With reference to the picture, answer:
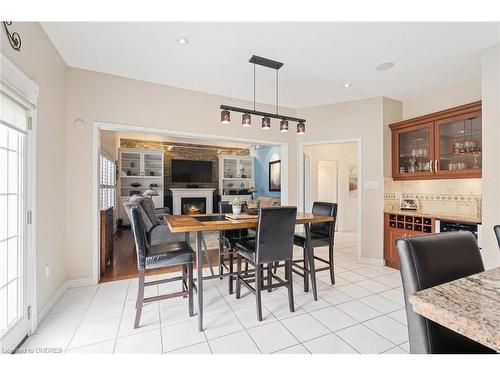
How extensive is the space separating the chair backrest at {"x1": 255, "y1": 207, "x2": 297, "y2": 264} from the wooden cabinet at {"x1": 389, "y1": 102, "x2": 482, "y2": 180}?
2.47 meters

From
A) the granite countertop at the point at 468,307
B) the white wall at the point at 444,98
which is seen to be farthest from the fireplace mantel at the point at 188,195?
the granite countertop at the point at 468,307

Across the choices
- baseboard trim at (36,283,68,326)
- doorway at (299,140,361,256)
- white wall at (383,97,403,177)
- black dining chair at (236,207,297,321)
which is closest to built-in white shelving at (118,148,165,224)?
baseboard trim at (36,283,68,326)

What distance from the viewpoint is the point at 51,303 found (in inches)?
93.0

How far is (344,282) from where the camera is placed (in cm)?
305

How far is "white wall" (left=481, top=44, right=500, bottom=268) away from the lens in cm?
231

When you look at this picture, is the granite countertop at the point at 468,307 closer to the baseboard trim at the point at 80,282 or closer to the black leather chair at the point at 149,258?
the black leather chair at the point at 149,258

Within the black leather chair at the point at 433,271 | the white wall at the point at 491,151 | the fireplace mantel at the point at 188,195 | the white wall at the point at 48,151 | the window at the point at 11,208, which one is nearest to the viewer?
the black leather chair at the point at 433,271

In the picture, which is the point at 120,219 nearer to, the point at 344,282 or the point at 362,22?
the point at 344,282

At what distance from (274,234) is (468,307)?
1602 mm

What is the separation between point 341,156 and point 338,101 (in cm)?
277

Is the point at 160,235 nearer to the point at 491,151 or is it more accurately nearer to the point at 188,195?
the point at 188,195

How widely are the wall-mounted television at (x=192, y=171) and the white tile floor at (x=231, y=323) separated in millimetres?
4923

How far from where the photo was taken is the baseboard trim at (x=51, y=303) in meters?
2.12
